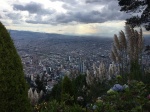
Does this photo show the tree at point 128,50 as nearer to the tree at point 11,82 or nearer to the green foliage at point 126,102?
the green foliage at point 126,102

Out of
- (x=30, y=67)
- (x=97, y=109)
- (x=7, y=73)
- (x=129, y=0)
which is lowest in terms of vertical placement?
(x=30, y=67)

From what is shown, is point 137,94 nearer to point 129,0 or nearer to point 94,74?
point 94,74

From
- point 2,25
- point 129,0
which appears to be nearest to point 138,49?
point 2,25

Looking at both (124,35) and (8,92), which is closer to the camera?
(8,92)

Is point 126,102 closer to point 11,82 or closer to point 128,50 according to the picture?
point 11,82

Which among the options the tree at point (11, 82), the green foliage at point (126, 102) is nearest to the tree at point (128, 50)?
the green foliage at point (126, 102)

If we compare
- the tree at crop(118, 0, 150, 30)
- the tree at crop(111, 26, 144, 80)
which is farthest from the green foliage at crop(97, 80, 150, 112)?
the tree at crop(118, 0, 150, 30)

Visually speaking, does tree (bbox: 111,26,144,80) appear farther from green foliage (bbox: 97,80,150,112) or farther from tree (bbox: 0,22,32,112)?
tree (bbox: 0,22,32,112)

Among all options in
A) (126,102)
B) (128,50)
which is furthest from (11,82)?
(128,50)
